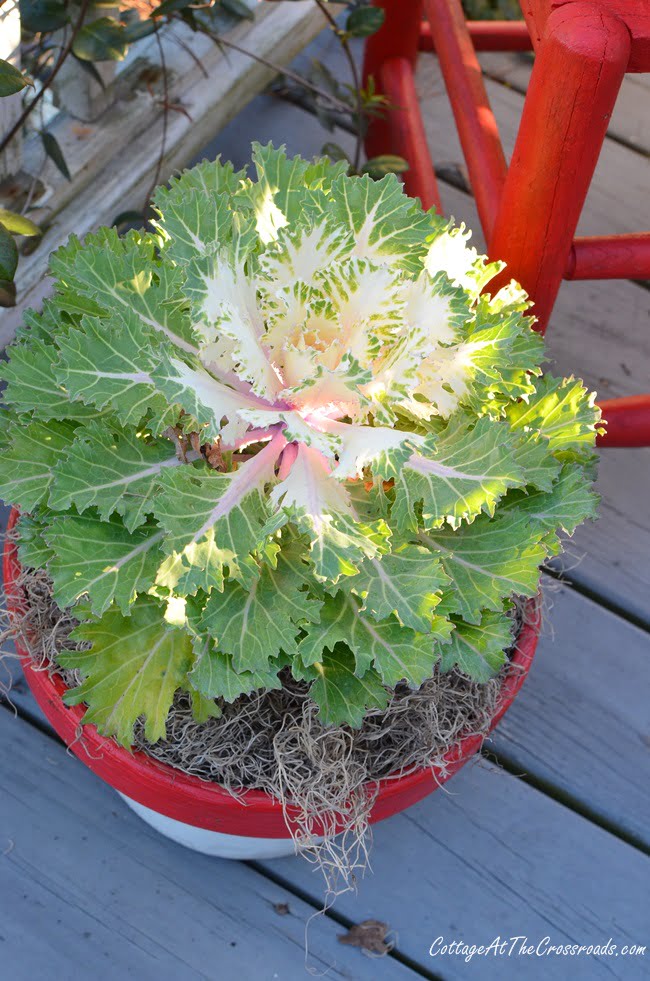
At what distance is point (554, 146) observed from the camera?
28.6 inches

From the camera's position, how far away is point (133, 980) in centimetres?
88

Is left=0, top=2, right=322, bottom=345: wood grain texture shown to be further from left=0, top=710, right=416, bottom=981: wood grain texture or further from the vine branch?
left=0, top=710, right=416, bottom=981: wood grain texture

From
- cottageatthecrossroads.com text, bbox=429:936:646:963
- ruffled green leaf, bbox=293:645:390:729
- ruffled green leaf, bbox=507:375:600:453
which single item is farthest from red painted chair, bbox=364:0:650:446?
cottageatthecrossroads.com text, bbox=429:936:646:963

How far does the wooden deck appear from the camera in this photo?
2.96ft

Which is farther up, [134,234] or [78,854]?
[134,234]

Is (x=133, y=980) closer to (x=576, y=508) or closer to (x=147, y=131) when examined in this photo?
(x=576, y=508)

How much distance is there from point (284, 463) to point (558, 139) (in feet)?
1.01

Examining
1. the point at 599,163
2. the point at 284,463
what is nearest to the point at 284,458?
the point at 284,463

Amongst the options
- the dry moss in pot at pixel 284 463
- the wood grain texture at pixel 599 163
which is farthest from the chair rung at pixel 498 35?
the dry moss in pot at pixel 284 463

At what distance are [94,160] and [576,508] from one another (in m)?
0.74

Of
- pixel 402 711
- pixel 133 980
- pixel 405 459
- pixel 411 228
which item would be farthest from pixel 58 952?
pixel 411 228

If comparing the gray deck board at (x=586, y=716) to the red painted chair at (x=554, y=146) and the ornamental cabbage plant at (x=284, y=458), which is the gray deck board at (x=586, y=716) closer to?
the red painted chair at (x=554, y=146)

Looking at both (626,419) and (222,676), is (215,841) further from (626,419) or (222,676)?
(626,419)

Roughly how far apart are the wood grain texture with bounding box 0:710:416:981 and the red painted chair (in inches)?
22.4
